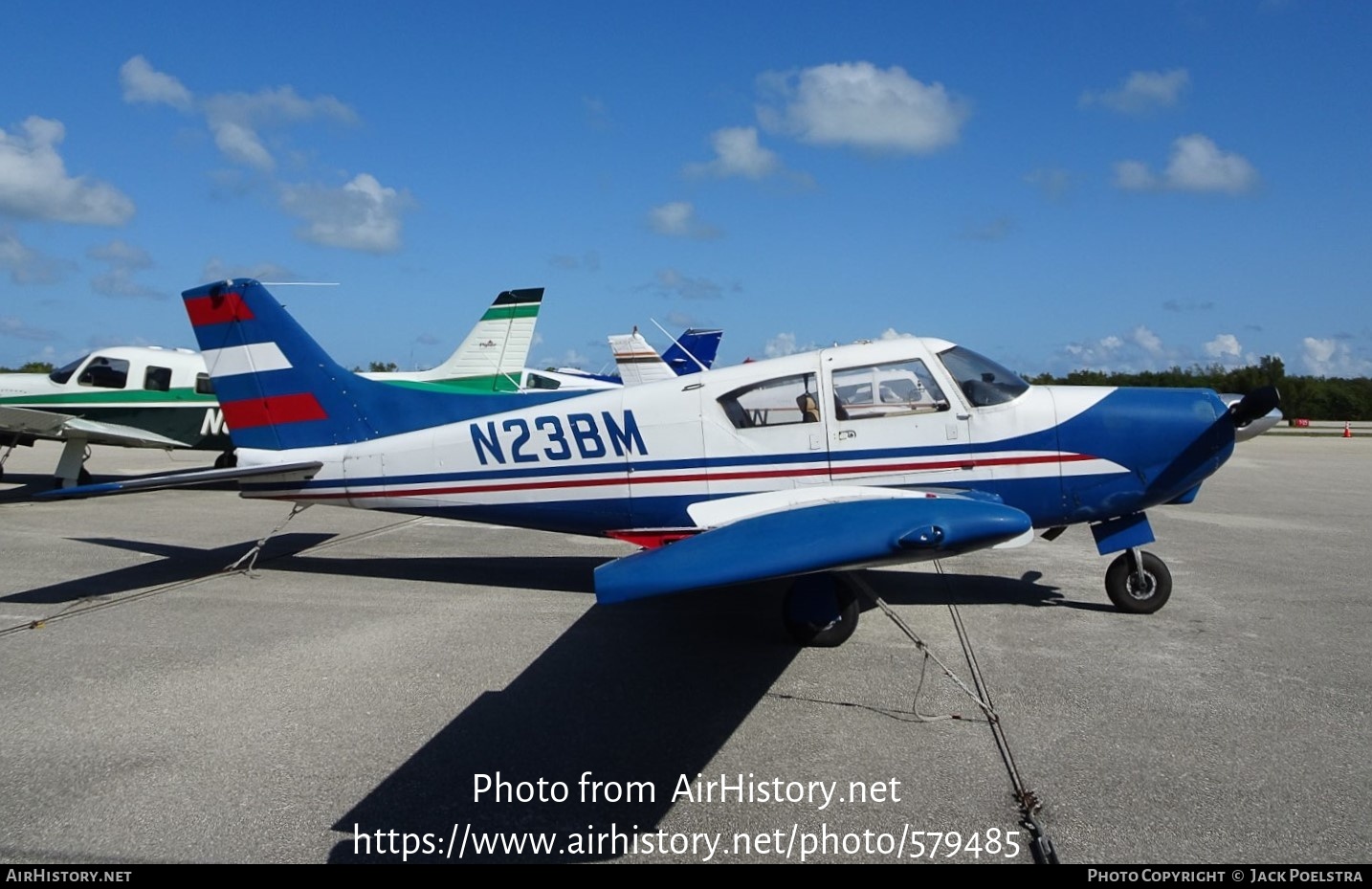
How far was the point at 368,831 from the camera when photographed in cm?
329

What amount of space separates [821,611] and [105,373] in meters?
12.7

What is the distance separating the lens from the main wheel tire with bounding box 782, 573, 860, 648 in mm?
5520

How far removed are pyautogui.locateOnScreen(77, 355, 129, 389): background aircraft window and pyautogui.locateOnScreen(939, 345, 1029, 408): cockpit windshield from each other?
12733mm

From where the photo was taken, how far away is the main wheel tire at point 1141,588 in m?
6.33

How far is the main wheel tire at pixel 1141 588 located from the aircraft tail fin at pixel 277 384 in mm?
4844

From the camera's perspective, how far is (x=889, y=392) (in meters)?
5.99

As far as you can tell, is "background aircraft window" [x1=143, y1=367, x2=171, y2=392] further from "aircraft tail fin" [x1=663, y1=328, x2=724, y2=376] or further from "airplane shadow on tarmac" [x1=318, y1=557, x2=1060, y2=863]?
"aircraft tail fin" [x1=663, y1=328, x2=724, y2=376]

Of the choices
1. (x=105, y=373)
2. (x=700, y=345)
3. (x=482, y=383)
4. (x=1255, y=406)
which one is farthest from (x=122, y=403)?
(x=700, y=345)

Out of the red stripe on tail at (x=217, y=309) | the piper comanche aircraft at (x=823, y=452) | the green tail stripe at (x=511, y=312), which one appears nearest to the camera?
the piper comanche aircraft at (x=823, y=452)

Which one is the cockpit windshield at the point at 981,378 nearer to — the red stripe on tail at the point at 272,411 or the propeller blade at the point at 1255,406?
the propeller blade at the point at 1255,406

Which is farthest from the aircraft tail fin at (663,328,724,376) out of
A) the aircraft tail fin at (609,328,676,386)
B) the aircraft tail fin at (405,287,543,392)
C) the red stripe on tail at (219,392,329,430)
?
the red stripe on tail at (219,392,329,430)

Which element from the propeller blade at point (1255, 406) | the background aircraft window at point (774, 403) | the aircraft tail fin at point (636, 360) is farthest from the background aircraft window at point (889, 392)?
the aircraft tail fin at point (636, 360)
